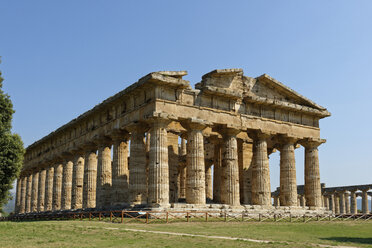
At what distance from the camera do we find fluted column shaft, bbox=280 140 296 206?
36406 mm

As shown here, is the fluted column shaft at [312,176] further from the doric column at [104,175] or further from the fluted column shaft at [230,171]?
the doric column at [104,175]

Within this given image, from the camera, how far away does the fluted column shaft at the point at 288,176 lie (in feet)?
119

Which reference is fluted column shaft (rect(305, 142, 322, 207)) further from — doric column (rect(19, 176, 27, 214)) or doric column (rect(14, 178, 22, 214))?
doric column (rect(14, 178, 22, 214))

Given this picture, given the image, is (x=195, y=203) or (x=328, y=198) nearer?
(x=195, y=203)

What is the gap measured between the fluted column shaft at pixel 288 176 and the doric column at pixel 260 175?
7.38 feet

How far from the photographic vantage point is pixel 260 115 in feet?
119

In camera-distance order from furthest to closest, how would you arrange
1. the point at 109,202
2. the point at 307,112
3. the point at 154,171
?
the point at 307,112 → the point at 109,202 → the point at 154,171

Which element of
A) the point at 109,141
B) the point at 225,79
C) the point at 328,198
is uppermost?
the point at 225,79

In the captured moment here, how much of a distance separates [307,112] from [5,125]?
2672 centimetres

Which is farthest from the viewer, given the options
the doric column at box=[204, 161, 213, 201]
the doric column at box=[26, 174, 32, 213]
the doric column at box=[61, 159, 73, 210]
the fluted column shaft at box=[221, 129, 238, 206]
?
the doric column at box=[26, 174, 32, 213]

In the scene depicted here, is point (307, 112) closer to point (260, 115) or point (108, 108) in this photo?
point (260, 115)

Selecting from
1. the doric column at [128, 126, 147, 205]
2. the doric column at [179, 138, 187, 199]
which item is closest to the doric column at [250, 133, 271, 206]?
the doric column at [179, 138, 187, 199]

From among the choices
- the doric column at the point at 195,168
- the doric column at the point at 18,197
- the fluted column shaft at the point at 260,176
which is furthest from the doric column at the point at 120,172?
the doric column at the point at 18,197

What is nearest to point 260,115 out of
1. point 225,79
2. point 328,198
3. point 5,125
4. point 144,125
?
point 225,79
